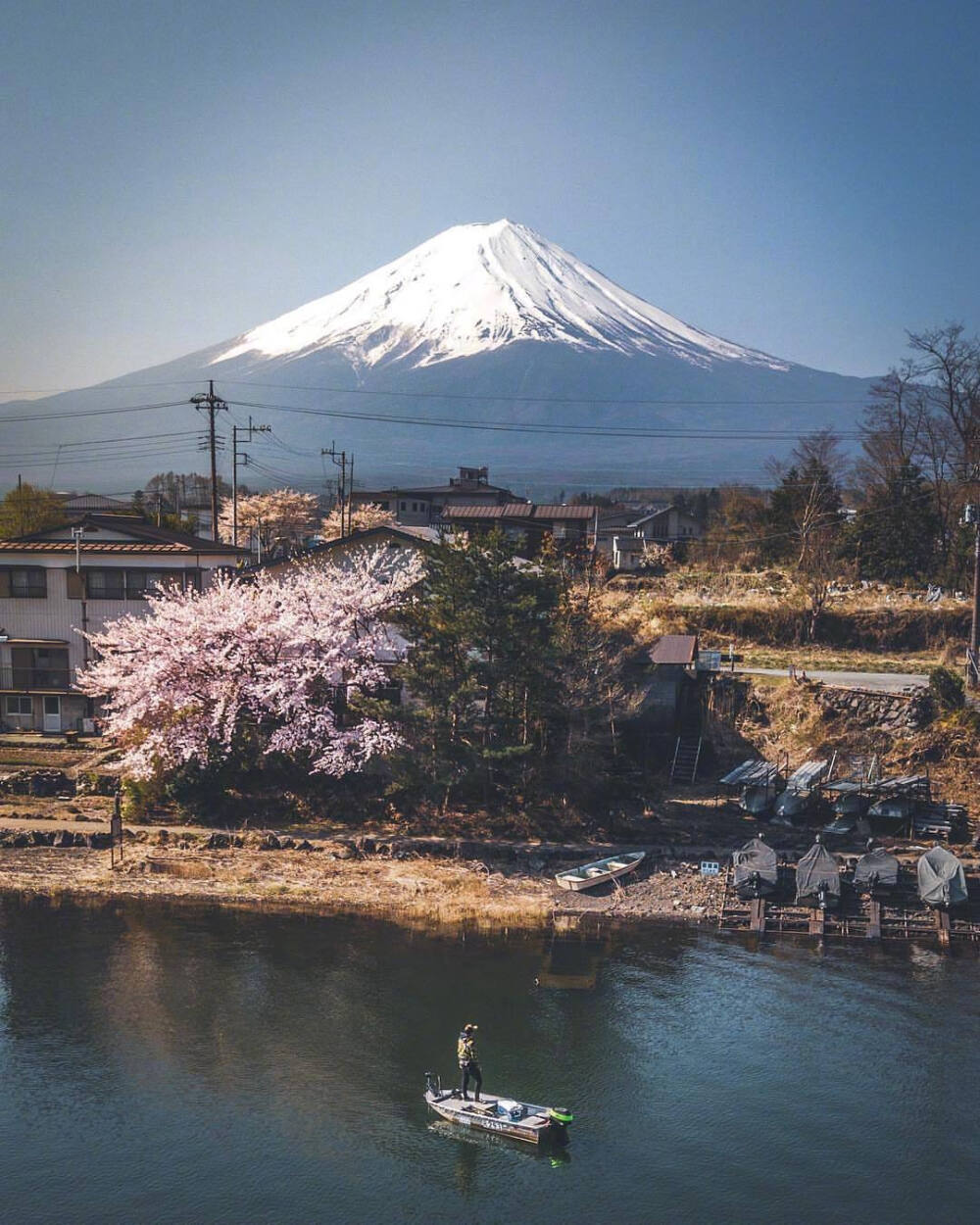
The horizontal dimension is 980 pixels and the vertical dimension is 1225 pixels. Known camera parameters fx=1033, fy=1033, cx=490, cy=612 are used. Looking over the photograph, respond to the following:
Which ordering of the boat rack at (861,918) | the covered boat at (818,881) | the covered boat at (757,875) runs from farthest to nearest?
the covered boat at (757,875), the covered boat at (818,881), the boat rack at (861,918)

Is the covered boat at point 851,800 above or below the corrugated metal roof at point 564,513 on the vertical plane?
below

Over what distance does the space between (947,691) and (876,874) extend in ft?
30.3

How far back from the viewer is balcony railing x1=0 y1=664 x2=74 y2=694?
108 ft

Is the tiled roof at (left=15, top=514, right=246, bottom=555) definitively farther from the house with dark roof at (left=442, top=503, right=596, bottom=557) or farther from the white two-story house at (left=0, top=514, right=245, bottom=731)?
the house with dark roof at (left=442, top=503, right=596, bottom=557)

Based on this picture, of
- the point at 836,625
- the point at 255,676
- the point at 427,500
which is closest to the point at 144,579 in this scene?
the point at 255,676

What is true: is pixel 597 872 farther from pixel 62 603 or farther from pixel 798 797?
pixel 62 603

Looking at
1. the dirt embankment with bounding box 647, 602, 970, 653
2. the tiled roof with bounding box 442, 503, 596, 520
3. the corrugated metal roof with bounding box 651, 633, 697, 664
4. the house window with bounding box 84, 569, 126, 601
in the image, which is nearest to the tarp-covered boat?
the corrugated metal roof with bounding box 651, 633, 697, 664

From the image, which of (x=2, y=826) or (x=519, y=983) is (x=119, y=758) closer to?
(x=2, y=826)

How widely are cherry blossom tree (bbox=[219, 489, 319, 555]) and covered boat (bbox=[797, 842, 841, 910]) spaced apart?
130 feet

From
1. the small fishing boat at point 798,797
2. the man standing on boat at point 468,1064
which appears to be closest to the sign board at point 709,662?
the small fishing boat at point 798,797

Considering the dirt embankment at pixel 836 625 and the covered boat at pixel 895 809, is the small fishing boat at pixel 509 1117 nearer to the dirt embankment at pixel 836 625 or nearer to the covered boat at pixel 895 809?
the covered boat at pixel 895 809

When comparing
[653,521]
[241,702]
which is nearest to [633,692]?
[241,702]

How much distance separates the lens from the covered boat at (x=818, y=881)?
22000 mm

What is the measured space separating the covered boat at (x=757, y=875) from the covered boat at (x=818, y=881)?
1.86 feet
